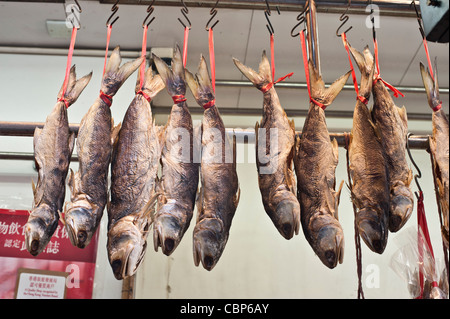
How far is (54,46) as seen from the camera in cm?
400

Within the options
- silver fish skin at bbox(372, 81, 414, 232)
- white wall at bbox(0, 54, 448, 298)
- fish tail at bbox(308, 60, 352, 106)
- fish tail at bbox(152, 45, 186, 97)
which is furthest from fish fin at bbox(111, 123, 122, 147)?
white wall at bbox(0, 54, 448, 298)

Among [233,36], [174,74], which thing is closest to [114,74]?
[174,74]

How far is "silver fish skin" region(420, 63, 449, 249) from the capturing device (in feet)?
6.51

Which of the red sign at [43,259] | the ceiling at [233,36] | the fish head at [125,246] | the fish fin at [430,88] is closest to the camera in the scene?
the fish head at [125,246]

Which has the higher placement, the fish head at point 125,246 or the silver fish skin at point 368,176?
the silver fish skin at point 368,176

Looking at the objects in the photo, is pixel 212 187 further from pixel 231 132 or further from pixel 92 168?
pixel 92 168

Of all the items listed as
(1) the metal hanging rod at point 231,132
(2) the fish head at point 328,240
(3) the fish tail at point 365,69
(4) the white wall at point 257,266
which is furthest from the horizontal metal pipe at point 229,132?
(4) the white wall at point 257,266

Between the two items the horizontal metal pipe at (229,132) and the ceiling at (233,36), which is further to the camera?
the ceiling at (233,36)

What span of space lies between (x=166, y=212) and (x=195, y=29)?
246 centimetres

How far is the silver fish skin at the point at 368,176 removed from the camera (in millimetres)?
1772

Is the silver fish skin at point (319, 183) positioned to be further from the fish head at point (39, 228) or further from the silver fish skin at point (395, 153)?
the fish head at point (39, 228)

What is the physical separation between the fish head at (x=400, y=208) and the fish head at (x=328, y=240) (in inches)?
12.3

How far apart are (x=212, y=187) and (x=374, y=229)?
682 mm
